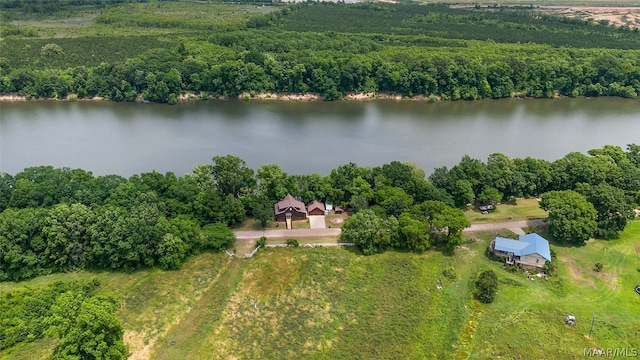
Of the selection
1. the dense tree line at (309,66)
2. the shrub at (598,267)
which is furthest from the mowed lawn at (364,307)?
the dense tree line at (309,66)

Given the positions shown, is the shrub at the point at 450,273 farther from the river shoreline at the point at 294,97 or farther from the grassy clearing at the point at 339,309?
the river shoreline at the point at 294,97

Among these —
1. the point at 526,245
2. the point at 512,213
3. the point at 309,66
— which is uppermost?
the point at 309,66

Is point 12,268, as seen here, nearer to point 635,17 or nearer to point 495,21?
point 495,21

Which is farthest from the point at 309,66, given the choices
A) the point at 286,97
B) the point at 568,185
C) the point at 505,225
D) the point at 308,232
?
the point at 505,225

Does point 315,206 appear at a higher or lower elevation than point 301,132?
lower

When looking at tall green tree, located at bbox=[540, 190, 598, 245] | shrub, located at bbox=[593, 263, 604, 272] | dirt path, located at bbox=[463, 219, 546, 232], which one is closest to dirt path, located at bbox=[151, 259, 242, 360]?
dirt path, located at bbox=[463, 219, 546, 232]

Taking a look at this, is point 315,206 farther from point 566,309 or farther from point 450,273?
point 566,309

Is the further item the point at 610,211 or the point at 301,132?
the point at 301,132
